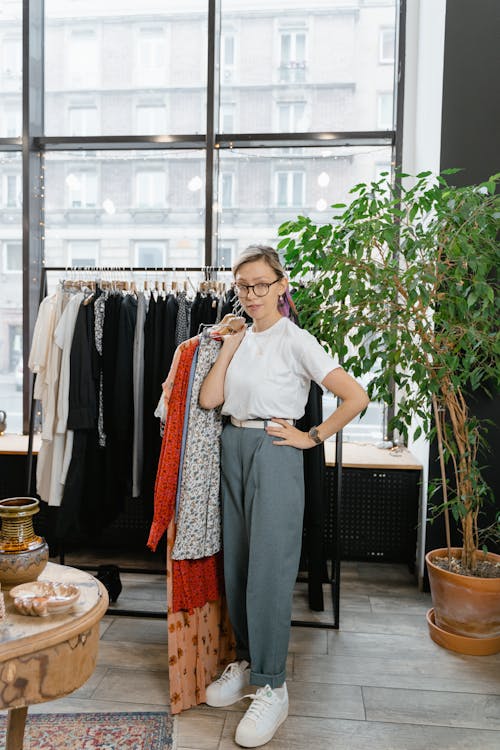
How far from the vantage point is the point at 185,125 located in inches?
151

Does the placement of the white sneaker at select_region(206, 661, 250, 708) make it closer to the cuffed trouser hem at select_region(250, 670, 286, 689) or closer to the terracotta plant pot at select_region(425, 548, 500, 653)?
the cuffed trouser hem at select_region(250, 670, 286, 689)

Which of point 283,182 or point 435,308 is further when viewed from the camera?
point 283,182

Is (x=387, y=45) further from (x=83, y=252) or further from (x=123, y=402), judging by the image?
(x=123, y=402)

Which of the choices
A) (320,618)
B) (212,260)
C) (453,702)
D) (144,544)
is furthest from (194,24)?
(453,702)

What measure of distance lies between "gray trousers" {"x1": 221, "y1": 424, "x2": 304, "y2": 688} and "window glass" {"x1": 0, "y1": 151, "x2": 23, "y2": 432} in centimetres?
241

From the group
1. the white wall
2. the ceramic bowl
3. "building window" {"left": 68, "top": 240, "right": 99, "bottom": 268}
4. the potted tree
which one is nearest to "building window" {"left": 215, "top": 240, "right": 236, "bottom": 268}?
"building window" {"left": 68, "top": 240, "right": 99, "bottom": 268}

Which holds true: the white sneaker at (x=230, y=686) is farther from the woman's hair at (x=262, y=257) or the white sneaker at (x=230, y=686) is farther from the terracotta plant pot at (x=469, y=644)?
the woman's hair at (x=262, y=257)

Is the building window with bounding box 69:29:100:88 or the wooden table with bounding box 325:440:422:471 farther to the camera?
the building window with bounding box 69:29:100:88

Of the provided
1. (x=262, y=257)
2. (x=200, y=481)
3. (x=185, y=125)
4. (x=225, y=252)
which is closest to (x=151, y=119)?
(x=185, y=125)

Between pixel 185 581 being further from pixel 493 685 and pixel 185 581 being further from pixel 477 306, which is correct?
pixel 477 306

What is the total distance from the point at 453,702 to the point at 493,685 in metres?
0.22

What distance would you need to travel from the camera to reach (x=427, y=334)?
2.40 m

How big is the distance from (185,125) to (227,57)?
0.50 metres

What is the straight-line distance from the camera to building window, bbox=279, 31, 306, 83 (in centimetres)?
377
